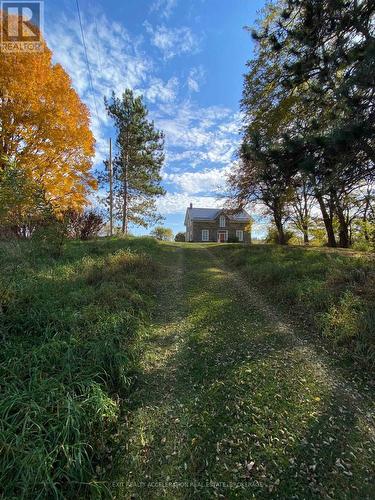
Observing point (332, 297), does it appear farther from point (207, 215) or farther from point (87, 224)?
point (207, 215)

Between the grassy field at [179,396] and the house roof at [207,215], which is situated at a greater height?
the house roof at [207,215]

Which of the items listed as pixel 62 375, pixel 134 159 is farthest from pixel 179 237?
pixel 62 375

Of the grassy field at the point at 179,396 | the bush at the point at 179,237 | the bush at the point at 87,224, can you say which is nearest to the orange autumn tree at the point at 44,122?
the bush at the point at 87,224

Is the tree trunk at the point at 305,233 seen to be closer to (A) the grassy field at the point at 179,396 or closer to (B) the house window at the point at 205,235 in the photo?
(A) the grassy field at the point at 179,396

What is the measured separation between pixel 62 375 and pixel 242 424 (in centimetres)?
208

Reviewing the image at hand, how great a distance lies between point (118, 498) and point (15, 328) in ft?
9.20

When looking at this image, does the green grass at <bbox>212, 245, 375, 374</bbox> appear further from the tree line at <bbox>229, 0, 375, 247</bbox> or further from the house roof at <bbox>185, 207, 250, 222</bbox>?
the house roof at <bbox>185, 207, 250, 222</bbox>

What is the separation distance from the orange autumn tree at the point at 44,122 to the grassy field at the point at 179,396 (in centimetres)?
687

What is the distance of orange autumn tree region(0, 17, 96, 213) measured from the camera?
974cm

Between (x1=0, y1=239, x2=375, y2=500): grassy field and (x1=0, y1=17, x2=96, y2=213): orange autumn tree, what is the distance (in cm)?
687

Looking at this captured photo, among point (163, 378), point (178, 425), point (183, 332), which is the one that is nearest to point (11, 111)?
point (183, 332)

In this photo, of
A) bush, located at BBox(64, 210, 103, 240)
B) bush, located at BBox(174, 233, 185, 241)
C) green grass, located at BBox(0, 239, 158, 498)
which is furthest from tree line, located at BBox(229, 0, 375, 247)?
bush, located at BBox(174, 233, 185, 241)

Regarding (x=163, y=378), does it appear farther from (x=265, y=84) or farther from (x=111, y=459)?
(x=265, y=84)

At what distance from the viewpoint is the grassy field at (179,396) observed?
215 centimetres
